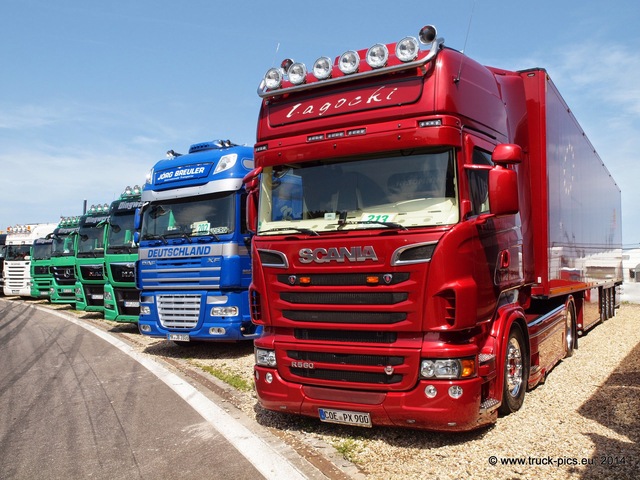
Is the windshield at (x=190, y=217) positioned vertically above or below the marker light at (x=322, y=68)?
below

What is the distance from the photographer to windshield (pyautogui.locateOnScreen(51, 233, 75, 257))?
769 inches

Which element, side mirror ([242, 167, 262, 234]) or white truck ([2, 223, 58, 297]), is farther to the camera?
white truck ([2, 223, 58, 297])

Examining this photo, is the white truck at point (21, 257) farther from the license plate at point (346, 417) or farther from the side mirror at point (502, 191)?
the side mirror at point (502, 191)

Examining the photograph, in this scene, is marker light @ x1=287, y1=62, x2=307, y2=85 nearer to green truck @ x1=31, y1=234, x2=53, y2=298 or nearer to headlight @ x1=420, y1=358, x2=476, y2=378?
headlight @ x1=420, y1=358, x2=476, y2=378

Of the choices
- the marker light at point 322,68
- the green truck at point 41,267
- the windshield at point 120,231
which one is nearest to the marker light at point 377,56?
the marker light at point 322,68

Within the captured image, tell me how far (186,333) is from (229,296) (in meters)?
1.06

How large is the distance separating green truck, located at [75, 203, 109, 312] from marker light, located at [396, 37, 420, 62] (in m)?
11.7

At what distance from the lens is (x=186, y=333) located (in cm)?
980

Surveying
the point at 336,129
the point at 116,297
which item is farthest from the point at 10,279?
the point at 336,129

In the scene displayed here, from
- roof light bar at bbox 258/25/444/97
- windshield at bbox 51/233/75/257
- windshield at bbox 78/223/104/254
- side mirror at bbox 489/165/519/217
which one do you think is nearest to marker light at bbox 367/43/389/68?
roof light bar at bbox 258/25/444/97

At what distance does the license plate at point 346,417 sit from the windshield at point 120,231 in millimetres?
9232

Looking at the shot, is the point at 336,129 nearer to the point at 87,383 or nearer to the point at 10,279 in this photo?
the point at 87,383

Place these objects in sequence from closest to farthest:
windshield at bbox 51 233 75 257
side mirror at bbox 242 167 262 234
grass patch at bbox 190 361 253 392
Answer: side mirror at bbox 242 167 262 234, grass patch at bbox 190 361 253 392, windshield at bbox 51 233 75 257

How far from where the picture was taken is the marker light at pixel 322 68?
576 centimetres
